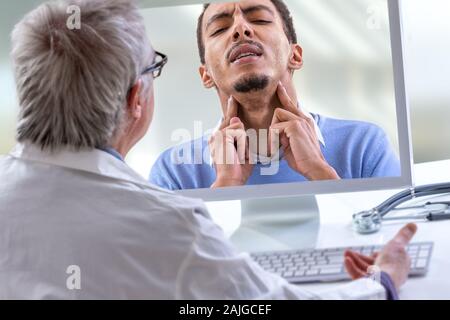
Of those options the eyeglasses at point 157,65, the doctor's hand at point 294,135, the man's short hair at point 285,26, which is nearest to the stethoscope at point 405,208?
the doctor's hand at point 294,135

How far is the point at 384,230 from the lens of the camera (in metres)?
1.53

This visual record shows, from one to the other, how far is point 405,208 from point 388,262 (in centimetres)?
43

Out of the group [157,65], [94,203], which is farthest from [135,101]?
[94,203]

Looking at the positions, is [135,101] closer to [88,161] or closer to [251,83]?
[88,161]

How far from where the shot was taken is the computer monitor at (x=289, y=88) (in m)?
1.51

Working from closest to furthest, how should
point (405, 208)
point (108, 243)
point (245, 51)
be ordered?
point (108, 243) → point (245, 51) → point (405, 208)

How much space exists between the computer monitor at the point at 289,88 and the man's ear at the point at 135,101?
0.90 feet

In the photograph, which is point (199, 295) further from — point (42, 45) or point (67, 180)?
point (42, 45)

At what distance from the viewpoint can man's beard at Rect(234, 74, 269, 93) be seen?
152 centimetres

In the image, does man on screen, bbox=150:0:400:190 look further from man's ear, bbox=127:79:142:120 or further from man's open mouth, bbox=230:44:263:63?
man's ear, bbox=127:79:142:120

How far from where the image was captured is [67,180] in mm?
1117
